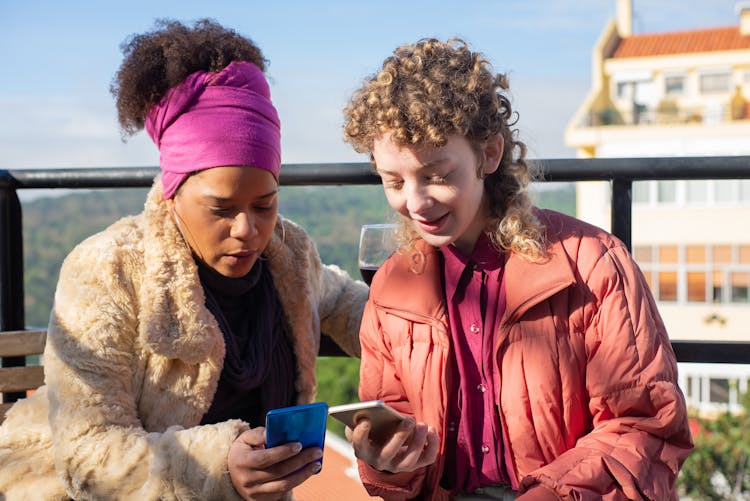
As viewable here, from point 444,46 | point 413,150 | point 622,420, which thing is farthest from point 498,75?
point 622,420

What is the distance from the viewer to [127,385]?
205 cm

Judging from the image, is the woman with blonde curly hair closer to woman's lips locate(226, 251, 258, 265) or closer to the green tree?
woman's lips locate(226, 251, 258, 265)

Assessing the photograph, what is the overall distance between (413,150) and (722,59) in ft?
169

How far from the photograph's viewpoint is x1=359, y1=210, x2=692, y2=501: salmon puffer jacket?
1.79m

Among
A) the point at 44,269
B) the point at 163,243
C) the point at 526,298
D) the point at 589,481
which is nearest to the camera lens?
the point at 589,481

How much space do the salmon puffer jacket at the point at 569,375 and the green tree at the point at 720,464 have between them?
2323 centimetres

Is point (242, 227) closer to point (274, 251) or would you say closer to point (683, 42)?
point (274, 251)

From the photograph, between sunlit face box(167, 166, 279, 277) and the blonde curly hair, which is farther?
sunlit face box(167, 166, 279, 277)

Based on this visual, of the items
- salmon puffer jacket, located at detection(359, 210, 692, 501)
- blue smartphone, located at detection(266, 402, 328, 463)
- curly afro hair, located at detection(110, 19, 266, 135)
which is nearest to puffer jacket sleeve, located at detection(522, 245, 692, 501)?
salmon puffer jacket, located at detection(359, 210, 692, 501)

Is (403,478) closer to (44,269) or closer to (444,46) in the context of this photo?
(444,46)

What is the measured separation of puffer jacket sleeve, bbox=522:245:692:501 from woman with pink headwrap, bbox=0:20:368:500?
58cm

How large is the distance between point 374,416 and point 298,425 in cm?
15

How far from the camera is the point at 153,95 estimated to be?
7.05 feet

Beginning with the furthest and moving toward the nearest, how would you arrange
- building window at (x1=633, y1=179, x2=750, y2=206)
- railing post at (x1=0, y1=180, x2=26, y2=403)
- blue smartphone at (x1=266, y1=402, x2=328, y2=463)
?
building window at (x1=633, y1=179, x2=750, y2=206), railing post at (x1=0, y1=180, x2=26, y2=403), blue smartphone at (x1=266, y1=402, x2=328, y2=463)
